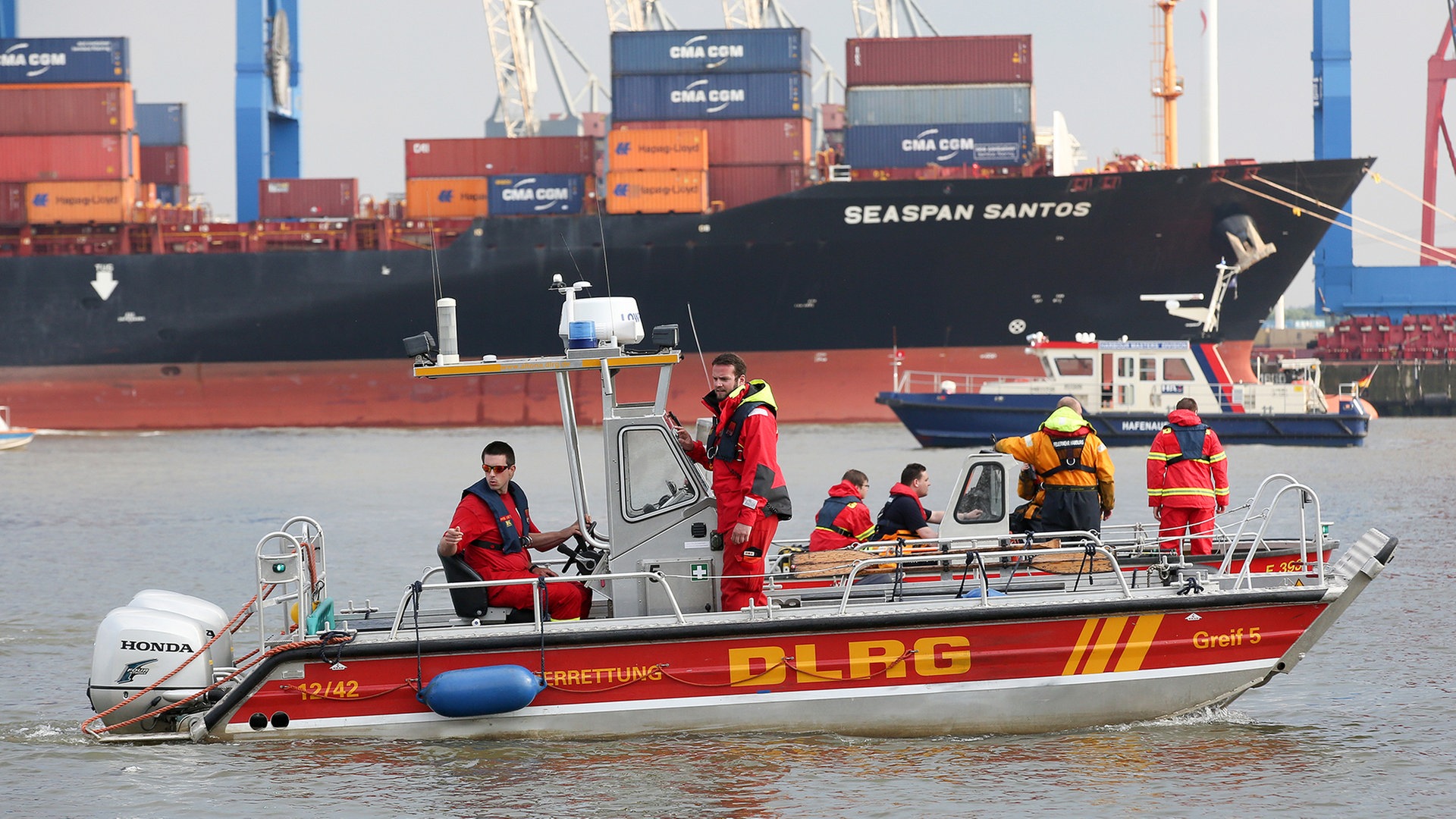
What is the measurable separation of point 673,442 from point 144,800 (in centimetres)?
320

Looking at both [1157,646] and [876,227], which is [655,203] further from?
[1157,646]

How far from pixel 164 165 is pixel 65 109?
7695mm

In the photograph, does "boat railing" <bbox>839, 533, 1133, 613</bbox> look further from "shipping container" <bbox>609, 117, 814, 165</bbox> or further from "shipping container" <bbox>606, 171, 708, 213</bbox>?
"shipping container" <bbox>609, 117, 814, 165</bbox>

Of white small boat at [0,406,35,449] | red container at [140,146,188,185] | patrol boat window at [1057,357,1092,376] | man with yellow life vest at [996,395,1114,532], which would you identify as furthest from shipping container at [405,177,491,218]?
man with yellow life vest at [996,395,1114,532]

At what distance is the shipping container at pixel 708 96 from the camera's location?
38.2 m

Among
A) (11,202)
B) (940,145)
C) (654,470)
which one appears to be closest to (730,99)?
(940,145)

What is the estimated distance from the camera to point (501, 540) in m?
7.92

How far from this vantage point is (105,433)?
39.9m

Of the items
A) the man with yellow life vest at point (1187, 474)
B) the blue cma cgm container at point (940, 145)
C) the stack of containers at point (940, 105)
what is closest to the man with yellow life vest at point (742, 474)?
the man with yellow life vest at point (1187, 474)

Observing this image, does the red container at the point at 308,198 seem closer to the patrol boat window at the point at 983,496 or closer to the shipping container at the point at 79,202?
the shipping container at the point at 79,202

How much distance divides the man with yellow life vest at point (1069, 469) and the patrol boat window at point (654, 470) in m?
2.32

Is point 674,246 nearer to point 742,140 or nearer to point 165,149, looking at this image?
point 742,140

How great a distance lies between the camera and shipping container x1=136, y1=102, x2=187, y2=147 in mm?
48969

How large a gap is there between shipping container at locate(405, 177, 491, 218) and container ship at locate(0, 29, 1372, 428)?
2.5 inches
